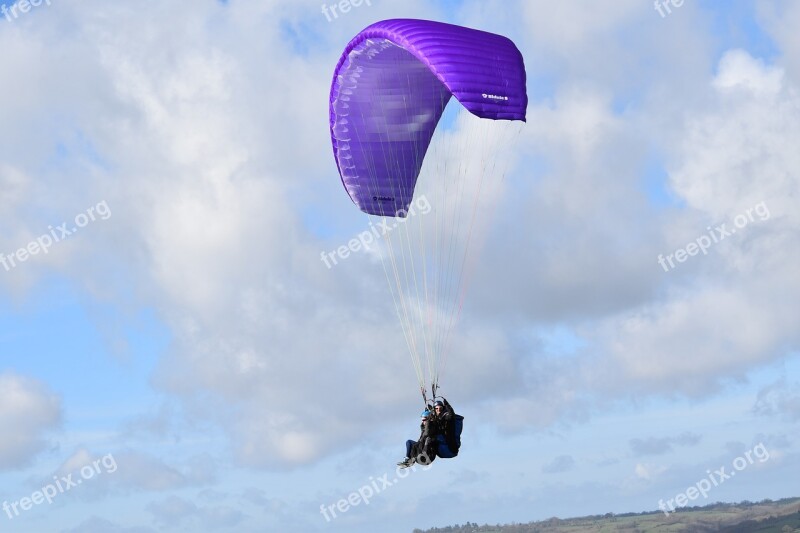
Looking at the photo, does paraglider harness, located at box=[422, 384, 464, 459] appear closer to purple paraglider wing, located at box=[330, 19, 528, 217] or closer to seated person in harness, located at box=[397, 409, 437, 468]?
seated person in harness, located at box=[397, 409, 437, 468]

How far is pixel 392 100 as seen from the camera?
98.4 feet

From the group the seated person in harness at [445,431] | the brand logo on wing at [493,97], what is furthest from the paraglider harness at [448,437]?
the brand logo on wing at [493,97]

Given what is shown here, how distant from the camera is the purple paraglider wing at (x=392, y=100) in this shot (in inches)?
1025

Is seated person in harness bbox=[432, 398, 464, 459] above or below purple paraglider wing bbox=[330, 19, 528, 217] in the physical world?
below

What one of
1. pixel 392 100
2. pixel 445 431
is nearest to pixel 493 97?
pixel 392 100

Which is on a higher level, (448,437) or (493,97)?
(493,97)

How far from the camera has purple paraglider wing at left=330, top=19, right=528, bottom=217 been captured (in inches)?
1025

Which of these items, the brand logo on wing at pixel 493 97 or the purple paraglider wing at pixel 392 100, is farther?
the purple paraglider wing at pixel 392 100

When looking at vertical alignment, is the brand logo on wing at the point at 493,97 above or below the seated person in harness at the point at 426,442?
above

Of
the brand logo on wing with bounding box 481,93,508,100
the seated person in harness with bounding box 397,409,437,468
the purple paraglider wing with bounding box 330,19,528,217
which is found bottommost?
the seated person in harness with bounding box 397,409,437,468

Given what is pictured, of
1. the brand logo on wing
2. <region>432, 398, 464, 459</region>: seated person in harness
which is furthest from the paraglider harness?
the brand logo on wing

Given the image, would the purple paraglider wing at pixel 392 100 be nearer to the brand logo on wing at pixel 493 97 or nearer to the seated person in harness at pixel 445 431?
the brand logo on wing at pixel 493 97

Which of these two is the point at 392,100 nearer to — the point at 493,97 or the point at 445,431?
the point at 493,97

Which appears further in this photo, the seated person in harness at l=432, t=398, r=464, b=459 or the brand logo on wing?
the seated person in harness at l=432, t=398, r=464, b=459
